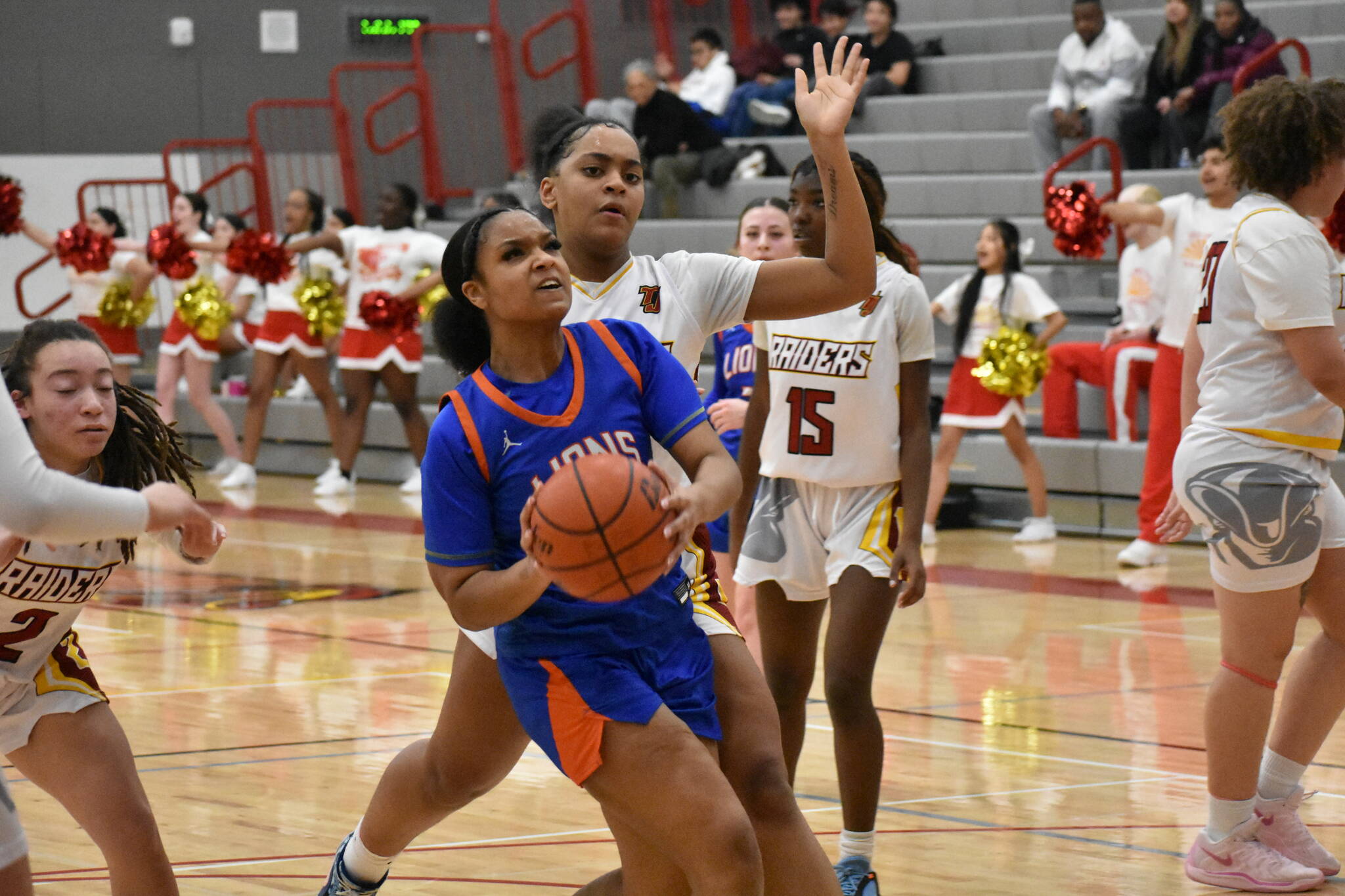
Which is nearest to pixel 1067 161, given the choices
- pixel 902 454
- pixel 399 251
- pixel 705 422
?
pixel 399 251

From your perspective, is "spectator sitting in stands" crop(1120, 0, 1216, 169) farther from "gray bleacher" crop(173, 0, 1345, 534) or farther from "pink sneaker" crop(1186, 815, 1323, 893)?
"pink sneaker" crop(1186, 815, 1323, 893)

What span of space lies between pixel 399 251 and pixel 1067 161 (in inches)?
181

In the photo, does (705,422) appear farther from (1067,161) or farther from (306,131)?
(306,131)

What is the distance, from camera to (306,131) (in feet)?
61.9

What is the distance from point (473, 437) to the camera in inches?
129

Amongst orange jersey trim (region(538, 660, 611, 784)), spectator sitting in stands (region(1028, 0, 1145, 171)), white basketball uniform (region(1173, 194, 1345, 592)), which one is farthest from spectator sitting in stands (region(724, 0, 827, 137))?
orange jersey trim (region(538, 660, 611, 784))

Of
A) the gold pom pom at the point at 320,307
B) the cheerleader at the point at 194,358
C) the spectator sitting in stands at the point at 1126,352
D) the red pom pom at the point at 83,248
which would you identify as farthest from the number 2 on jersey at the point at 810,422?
the red pom pom at the point at 83,248

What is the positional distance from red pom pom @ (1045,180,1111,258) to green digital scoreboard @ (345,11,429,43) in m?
10.7

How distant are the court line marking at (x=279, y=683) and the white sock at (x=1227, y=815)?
3.36 metres

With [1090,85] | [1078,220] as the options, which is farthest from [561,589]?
[1090,85]

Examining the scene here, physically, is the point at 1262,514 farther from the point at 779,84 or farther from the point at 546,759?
the point at 779,84

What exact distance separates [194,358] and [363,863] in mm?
10668

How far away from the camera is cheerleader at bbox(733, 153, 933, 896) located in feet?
15.0

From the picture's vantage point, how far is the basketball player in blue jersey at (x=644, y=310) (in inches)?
133
